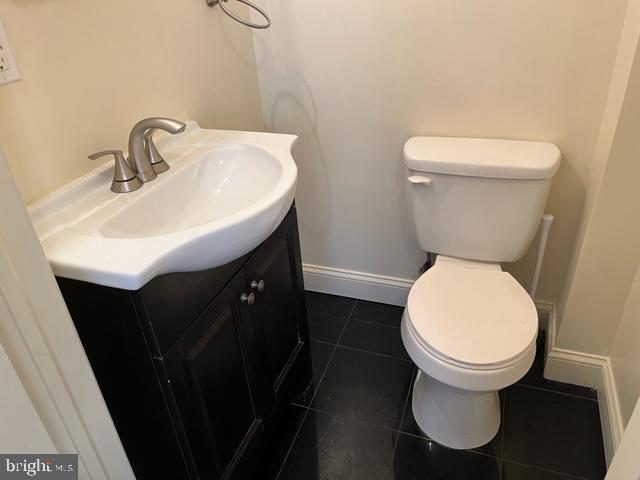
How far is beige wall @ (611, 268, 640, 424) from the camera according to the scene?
1.36 metres

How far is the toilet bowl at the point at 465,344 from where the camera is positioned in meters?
1.25

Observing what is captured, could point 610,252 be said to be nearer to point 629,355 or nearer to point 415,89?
point 629,355

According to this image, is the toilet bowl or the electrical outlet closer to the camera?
the electrical outlet

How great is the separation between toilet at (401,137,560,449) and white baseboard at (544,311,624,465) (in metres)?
0.30

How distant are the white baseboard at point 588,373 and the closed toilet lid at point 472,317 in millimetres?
396

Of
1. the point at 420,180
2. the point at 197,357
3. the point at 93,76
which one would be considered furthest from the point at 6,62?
the point at 420,180

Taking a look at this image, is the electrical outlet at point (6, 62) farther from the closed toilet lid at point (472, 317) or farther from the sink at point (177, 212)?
the closed toilet lid at point (472, 317)

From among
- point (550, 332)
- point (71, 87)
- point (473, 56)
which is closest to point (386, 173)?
point (473, 56)

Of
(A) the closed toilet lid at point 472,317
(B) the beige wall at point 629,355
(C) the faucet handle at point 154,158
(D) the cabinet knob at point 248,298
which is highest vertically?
(C) the faucet handle at point 154,158

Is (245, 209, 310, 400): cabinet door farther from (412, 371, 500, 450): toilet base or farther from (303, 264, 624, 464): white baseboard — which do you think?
(303, 264, 624, 464): white baseboard

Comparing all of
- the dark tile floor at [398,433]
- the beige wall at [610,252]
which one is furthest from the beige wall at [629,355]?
the dark tile floor at [398,433]

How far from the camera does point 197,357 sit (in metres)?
1.01

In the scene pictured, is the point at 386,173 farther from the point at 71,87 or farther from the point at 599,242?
the point at 71,87

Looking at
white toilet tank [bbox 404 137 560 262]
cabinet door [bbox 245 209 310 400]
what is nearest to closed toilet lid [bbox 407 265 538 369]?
white toilet tank [bbox 404 137 560 262]
